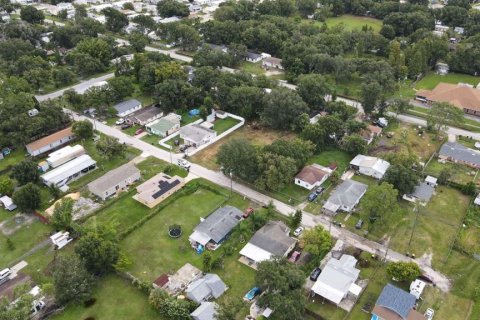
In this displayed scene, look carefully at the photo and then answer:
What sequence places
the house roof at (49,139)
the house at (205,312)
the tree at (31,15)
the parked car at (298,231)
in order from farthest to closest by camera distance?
the tree at (31,15)
the house roof at (49,139)
the parked car at (298,231)
the house at (205,312)

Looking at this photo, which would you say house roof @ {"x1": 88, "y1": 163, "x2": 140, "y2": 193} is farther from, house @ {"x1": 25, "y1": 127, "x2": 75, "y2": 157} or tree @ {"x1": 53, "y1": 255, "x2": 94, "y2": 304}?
tree @ {"x1": 53, "y1": 255, "x2": 94, "y2": 304}

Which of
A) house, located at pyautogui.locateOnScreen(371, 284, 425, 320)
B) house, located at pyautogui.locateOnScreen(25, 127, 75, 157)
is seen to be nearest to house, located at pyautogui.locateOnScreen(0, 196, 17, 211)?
house, located at pyautogui.locateOnScreen(25, 127, 75, 157)

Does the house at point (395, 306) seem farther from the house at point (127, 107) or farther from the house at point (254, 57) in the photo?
the house at point (254, 57)

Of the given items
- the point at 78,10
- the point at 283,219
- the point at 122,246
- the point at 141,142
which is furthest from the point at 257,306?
the point at 78,10

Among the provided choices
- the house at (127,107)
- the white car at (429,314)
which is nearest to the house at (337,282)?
the white car at (429,314)

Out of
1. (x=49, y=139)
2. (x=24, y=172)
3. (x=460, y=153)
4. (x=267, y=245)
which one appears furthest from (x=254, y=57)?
(x=267, y=245)
